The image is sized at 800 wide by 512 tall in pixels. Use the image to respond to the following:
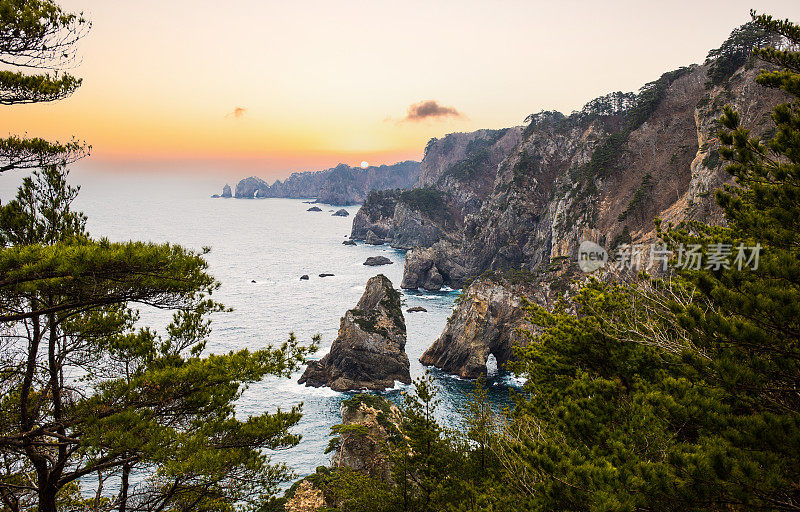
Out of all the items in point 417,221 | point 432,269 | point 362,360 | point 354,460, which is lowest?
point 362,360

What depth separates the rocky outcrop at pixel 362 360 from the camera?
152ft

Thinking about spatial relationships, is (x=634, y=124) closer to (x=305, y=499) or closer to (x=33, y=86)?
(x=305, y=499)

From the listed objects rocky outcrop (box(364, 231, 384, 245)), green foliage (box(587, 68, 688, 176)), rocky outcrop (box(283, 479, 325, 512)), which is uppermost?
green foliage (box(587, 68, 688, 176))

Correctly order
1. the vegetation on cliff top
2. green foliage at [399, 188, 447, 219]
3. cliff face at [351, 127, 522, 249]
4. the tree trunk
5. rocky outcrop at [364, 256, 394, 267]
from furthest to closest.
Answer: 1. green foliage at [399, 188, 447, 219]
2. cliff face at [351, 127, 522, 249]
3. rocky outcrop at [364, 256, 394, 267]
4. the tree trunk
5. the vegetation on cliff top

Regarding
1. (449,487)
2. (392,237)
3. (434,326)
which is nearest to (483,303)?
(434,326)

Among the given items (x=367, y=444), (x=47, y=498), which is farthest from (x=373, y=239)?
(x=47, y=498)

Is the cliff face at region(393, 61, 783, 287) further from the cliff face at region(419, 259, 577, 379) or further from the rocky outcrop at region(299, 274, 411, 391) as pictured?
the rocky outcrop at region(299, 274, 411, 391)

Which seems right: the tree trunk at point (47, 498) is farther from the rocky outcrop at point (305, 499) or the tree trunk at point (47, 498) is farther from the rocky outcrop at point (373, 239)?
the rocky outcrop at point (373, 239)

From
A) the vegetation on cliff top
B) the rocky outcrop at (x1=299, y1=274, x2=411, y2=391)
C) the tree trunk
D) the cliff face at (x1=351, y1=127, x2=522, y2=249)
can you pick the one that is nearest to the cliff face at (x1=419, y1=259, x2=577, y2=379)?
the rocky outcrop at (x1=299, y1=274, x2=411, y2=391)

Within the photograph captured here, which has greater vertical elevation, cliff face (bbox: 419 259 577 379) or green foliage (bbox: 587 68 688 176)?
green foliage (bbox: 587 68 688 176)

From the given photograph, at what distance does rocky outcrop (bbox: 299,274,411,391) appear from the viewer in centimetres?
4634

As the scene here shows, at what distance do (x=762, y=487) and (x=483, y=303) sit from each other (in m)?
48.8

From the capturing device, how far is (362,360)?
1860 inches

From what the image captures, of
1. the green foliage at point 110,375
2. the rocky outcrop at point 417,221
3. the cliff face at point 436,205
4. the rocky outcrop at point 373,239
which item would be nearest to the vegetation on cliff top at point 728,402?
the green foliage at point 110,375
